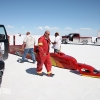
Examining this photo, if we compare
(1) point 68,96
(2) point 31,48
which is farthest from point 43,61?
(2) point 31,48

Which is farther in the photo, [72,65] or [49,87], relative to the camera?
[72,65]

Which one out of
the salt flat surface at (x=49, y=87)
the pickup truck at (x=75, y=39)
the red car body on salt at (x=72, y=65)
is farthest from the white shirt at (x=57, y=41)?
the pickup truck at (x=75, y=39)

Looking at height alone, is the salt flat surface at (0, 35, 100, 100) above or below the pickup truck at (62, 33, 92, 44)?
below

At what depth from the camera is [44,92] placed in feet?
12.3

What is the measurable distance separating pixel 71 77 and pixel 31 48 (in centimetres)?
290

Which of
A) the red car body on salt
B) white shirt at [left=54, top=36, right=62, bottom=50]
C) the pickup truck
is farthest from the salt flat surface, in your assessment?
the pickup truck

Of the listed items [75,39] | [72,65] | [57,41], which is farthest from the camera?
[75,39]

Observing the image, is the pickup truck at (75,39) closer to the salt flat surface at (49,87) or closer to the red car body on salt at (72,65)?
the red car body on salt at (72,65)

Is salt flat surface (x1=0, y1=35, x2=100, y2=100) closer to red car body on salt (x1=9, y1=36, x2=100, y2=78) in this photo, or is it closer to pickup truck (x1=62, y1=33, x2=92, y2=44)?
red car body on salt (x1=9, y1=36, x2=100, y2=78)

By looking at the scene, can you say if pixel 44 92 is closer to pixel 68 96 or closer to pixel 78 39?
pixel 68 96

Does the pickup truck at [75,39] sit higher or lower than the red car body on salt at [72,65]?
higher

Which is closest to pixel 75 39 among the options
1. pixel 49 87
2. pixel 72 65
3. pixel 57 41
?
pixel 57 41

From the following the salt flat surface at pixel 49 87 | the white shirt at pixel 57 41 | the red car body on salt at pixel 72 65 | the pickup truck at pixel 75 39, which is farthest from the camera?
the pickup truck at pixel 75 39

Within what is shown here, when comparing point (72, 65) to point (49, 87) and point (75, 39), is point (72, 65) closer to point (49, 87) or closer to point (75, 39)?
point (49, 87)
